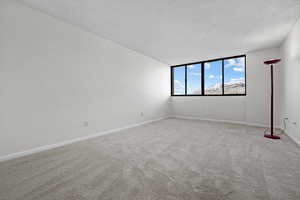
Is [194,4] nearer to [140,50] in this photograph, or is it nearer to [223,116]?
[140,50]

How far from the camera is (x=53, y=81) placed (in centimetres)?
249

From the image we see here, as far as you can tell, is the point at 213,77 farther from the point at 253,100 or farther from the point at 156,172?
the point at 156,172

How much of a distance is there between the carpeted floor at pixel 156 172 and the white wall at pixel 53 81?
1.57 feet

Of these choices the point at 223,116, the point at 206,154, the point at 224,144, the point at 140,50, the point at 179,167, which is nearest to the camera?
the point at 179,167

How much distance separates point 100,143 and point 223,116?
456 centimetres

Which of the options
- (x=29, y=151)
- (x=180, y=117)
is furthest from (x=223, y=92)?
(x=29, y=151)

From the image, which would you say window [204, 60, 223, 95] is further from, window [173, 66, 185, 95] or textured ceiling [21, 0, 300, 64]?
textured ceiling [21, 0, 300, 64]

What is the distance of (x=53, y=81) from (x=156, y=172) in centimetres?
250

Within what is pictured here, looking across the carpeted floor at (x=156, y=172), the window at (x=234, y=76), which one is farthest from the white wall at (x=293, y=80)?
→ the window at (x=234, y=76)

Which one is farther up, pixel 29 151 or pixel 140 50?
pixel 140 50

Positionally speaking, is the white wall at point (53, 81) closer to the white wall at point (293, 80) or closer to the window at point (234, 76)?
the window at point (234, 76)

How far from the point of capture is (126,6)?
86.7 inches

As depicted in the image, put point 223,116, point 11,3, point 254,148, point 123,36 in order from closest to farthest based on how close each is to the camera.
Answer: point 11,3 → point 254,148 → point 123,36 → point 223,116

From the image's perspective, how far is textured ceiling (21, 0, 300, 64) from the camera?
7.04 feet
